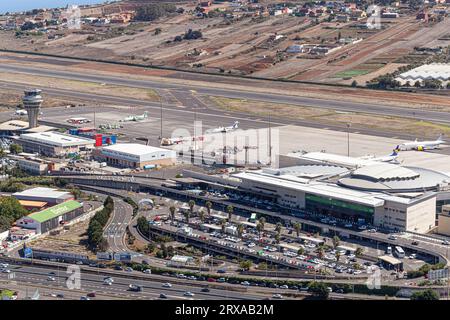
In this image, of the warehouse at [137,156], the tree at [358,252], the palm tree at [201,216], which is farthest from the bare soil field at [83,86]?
the tree at [358,252]

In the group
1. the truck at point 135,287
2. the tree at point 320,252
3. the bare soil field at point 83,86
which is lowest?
the bare soil field at point 83,86

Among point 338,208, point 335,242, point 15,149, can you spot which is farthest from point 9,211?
point 15,149

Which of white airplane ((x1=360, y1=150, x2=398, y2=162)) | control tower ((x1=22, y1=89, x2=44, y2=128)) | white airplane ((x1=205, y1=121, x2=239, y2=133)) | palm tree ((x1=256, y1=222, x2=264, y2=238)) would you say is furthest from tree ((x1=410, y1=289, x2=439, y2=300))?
control tower ((x1=22, y1=89, x2=44, y2=128))

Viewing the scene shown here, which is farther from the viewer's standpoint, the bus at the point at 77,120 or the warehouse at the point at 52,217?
the bus at the point at 77,120

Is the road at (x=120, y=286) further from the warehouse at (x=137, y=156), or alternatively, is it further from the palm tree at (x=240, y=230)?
the warehouse at (x=137, y=156)

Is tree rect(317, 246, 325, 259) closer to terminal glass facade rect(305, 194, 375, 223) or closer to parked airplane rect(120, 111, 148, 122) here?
terminal glass facade rect(305, 194, 375, 223)
